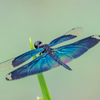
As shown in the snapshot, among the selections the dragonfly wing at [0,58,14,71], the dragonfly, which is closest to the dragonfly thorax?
the dragonfly

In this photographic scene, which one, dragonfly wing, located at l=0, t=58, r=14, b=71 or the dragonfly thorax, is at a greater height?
the dragonfly thorax

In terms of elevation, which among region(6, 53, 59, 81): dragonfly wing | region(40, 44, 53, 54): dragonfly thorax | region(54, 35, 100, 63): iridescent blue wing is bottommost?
region(6, 53, 59, 81): dragonfly wing

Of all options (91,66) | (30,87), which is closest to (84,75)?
(91,66)

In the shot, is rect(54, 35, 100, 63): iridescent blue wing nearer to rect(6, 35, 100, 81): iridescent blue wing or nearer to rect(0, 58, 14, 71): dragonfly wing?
rect(6, 35, 100, 81): iridescent blue wing

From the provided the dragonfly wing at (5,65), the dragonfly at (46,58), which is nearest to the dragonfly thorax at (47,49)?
the dragonfly at (46,58)

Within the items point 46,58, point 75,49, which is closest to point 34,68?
point 46,58

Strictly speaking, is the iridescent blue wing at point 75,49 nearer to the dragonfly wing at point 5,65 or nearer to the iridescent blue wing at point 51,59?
the iridescent blue wing at point 51,59

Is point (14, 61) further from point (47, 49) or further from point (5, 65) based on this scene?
point (47, 49)
